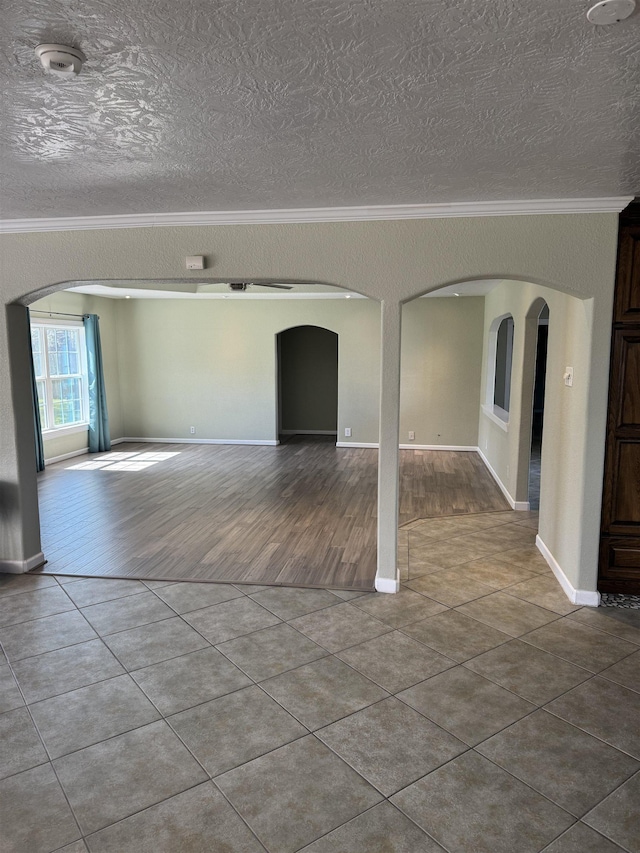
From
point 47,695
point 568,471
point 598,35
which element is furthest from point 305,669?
point 598,35

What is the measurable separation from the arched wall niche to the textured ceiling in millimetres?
286

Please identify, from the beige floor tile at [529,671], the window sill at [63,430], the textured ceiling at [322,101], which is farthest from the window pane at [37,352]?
the beige floor tile at [529,671]

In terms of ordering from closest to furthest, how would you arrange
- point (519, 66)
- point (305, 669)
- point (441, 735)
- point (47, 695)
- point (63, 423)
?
1. point (519, 66)
2. point (441, 735)
3. point (47, 695)
4. point (305, 669)
5. point (63, 423)

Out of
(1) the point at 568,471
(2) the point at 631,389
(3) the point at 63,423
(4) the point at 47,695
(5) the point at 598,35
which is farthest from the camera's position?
(3) the point at 63,423

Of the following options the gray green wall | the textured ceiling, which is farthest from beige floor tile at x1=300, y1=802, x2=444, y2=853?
the gray green wall

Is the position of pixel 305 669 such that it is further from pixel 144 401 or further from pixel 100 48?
pixel 144 401

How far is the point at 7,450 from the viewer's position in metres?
4.25

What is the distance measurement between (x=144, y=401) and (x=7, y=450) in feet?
19.8

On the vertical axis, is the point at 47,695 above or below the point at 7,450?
below

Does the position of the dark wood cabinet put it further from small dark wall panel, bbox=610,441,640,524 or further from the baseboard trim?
the baseboard trim

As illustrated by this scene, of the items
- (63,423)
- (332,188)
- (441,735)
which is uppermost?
(332,188)

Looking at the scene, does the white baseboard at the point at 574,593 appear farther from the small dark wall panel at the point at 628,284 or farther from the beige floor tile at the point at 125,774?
the beige floor tile at the point at 125,774

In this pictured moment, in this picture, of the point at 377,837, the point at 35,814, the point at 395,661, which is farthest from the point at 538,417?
the point at 35,814

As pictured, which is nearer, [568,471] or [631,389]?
[631,389]
